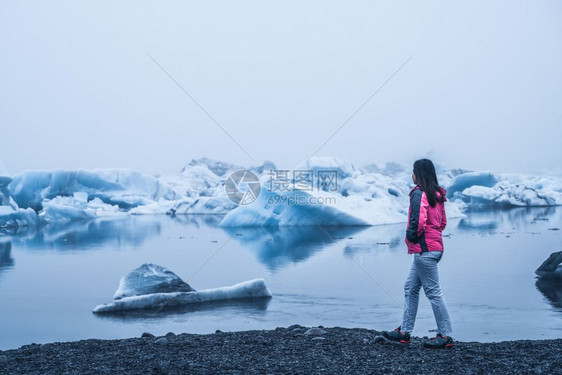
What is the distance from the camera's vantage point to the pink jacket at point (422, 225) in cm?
324

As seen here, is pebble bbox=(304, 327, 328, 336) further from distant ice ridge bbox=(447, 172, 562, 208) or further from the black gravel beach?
distant ice ridge bbox=(447, 172, 562, 208)

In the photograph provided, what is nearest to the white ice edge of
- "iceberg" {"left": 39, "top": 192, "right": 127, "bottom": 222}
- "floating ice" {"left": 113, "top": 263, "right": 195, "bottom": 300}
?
"floating ice" {"left": 113, "top": 263, "right": 195, "bottom": 300}

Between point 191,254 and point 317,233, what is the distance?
5.21 meters

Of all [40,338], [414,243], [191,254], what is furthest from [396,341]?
[191,254]

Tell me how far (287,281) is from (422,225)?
4.55m

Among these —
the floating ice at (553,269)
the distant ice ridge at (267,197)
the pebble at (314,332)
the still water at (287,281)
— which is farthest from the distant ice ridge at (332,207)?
the pebble at (314,332)

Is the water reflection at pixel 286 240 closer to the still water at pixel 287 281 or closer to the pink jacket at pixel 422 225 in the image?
the still water at pixel 287 281

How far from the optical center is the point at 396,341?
337 centimetres

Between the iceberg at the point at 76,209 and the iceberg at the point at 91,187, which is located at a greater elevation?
the iceberg at the point at 91,187

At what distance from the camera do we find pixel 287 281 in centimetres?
762

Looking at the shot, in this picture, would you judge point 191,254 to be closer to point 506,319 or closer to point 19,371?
point 506,319

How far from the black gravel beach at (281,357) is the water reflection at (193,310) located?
5.12 feet

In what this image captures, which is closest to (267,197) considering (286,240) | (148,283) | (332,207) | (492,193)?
(332,207)

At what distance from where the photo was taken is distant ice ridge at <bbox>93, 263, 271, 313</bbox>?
218 inches
